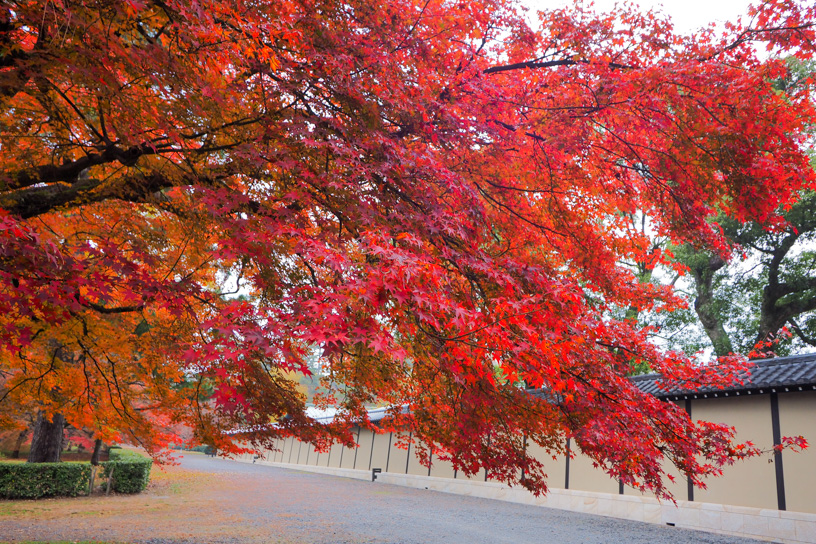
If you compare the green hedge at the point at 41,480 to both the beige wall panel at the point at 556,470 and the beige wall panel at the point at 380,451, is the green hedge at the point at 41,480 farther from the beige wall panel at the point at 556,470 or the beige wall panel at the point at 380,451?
the beige wall panel at the point at 380,451

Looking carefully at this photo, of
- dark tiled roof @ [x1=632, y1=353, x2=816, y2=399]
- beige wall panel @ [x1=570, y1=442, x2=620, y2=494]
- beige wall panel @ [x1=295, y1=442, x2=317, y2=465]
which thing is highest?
dark tiled roof @ [x1=632, y1=353, x2=816, y2=399]

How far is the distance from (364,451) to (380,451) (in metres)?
1.70

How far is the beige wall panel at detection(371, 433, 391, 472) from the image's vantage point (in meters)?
22.7

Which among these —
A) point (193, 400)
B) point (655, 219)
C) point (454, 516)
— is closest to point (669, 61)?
point (655, 219)

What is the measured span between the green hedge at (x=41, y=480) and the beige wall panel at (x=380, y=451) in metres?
12.6

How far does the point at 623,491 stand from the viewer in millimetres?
12664

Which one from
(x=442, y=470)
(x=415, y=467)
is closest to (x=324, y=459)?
(x=415, y=467)

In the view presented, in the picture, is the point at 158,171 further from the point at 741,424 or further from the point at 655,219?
the point at 741,424

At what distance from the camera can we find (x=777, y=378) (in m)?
10.4

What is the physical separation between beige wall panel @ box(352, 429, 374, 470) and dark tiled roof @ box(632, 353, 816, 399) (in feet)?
50.3

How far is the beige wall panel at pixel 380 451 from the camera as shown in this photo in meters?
22.7

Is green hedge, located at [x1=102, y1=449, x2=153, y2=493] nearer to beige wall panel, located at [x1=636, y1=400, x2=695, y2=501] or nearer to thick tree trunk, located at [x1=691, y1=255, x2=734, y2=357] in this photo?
beige wall panel, located at [x1=636, y1=400, x2=695, y2=501]

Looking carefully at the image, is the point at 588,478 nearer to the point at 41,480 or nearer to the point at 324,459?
the point at 41,480

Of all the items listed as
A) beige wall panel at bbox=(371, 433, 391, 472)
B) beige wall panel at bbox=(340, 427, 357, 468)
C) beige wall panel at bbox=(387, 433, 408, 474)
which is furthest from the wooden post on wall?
beige wall panel at bbox=(340, 427, 357, 468)
